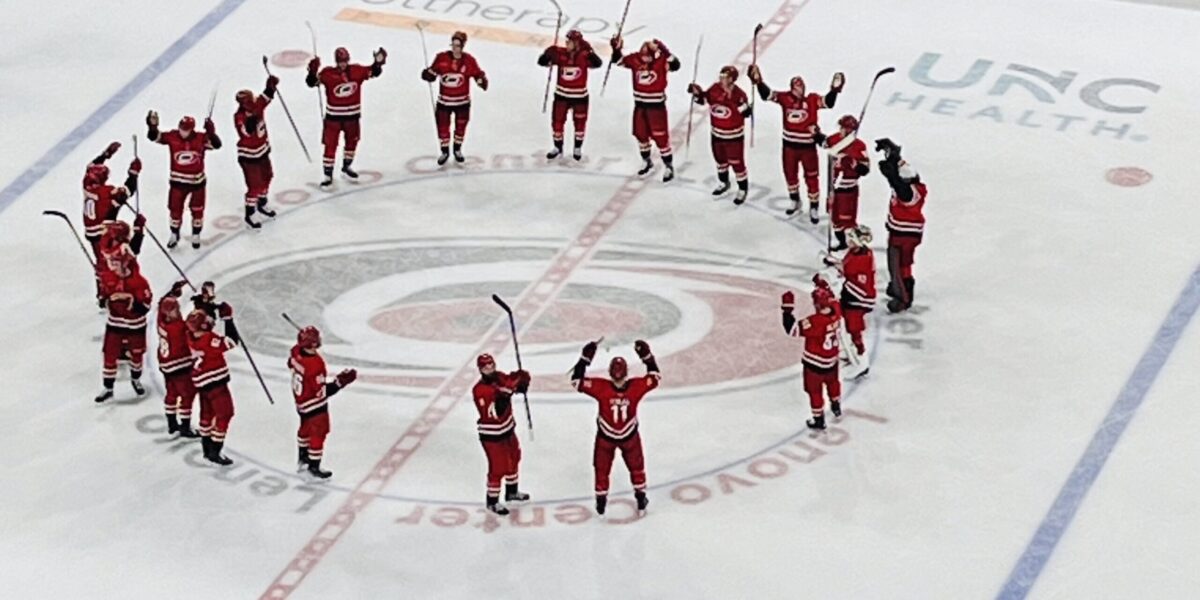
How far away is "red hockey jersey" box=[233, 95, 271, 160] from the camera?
1803 cm

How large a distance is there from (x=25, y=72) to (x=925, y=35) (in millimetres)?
6792

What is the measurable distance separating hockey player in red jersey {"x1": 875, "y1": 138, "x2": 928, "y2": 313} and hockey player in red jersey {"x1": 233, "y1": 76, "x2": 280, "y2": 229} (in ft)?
13.6

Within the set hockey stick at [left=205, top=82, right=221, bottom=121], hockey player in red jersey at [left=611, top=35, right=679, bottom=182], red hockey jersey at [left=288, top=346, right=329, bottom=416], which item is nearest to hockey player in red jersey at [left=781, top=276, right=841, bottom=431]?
red hockey jersey at [left=288, top=346, right=329, bottom=416]

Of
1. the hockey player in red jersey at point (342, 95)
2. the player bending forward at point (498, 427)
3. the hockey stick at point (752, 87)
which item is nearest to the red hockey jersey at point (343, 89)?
the hockey player in red jersey at point (342, 95)

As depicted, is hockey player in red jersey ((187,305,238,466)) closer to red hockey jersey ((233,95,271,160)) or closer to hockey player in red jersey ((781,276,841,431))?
red hockey jersey ((233,95,271,160))

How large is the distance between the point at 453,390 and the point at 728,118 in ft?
9.89

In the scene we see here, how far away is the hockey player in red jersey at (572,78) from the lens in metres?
18.7

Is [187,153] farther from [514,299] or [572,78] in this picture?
[572,78]

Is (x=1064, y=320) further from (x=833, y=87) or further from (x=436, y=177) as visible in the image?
(x=436, y=177)

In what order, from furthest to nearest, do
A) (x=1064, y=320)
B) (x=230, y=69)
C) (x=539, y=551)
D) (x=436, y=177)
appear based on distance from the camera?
(x=230, y=69) < (x=436, y=177) < (x=1064, y=320) < (x=539, y=551)

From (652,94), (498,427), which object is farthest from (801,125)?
(498,427)

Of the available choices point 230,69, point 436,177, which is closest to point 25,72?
point 230,69

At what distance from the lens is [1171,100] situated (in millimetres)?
19734

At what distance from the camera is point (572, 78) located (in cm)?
1880
